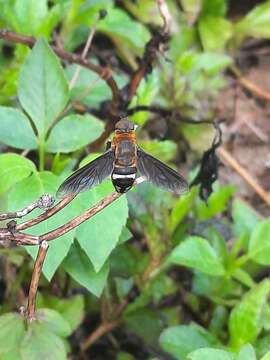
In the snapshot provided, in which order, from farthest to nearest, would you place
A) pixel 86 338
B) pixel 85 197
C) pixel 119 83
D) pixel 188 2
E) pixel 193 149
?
pixel 188 2 < pixel 193 149 < pixel 119 83 < pixel 86 338 < pixel 85 197

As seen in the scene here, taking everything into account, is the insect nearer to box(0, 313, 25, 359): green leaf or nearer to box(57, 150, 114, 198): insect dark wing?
box(57, 150, 114, 198): insect dark wing

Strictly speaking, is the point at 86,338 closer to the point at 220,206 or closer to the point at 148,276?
the point at 148,276

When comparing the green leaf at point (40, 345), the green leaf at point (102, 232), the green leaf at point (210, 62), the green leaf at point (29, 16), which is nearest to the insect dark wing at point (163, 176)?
the green leaf at point (102, 232)

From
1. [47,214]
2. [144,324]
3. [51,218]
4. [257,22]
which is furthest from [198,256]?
[257,22]

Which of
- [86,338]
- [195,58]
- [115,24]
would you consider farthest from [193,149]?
[86,338]

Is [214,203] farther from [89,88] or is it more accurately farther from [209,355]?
[209,355]

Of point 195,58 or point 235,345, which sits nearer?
point 235,345

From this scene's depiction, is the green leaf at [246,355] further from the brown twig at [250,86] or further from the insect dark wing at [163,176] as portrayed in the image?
the brown twig at [250,86]
